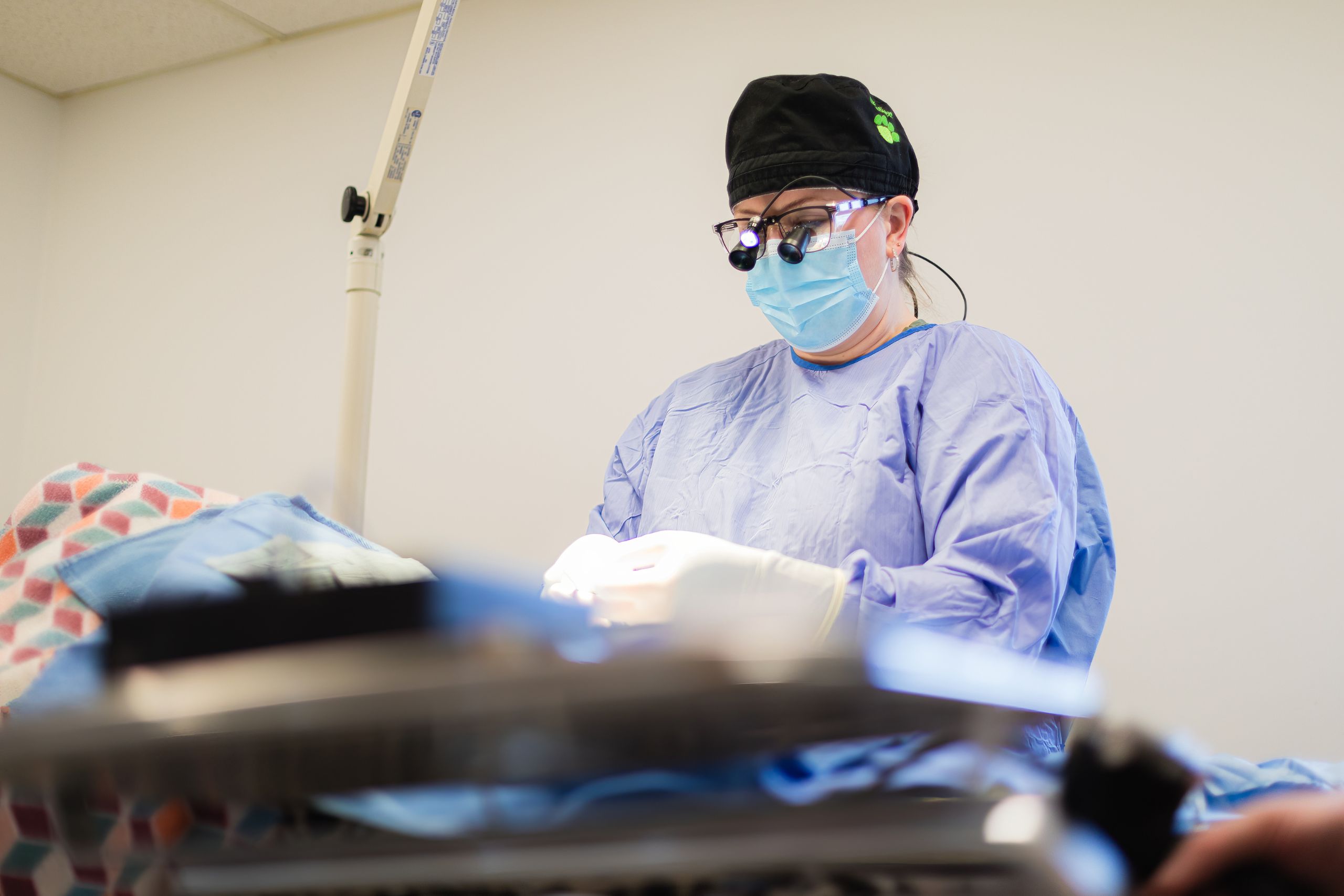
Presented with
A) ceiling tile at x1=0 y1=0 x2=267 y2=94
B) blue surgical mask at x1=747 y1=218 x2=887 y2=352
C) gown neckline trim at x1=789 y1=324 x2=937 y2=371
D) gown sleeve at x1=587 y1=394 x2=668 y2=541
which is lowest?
gown sleeve at x1=587 y1=394 x2=668 y2=541

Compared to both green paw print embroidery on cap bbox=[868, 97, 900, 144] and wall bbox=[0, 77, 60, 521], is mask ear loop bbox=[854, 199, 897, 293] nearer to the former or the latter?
green paw print embroidery on cap bbox=[868, 97, 900, 144]

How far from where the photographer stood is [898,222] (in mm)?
1404

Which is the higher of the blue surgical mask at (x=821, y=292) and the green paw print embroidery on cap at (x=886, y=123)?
the green paw print embroidery on cap at (x=886, y=123)

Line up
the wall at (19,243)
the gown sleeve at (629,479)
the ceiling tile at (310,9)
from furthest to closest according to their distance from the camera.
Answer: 1. the wall at (19,243)
2. the ceiling tile at (310,9)
3. the gown sleeve at (629,479)

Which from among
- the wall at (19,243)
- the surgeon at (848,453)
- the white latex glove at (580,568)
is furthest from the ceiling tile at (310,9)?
the white latex glove at (580,568)

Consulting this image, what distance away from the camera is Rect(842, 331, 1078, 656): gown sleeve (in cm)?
97

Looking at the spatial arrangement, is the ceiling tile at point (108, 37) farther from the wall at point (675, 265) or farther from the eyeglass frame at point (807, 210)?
the eyeglass frame at point (807, 210)

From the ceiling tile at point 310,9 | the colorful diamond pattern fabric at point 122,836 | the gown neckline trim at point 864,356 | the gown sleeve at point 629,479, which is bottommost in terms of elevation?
the colorful diamond pattern fabric at point 122,836

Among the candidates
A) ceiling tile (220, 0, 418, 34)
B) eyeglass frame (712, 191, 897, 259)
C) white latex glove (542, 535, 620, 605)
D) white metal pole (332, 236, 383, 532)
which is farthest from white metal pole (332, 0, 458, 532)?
ceiling tile (220, 0, 418, 34)

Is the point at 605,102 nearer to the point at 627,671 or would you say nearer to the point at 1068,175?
the point at 1068,175

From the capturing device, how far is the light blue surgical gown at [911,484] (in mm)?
999

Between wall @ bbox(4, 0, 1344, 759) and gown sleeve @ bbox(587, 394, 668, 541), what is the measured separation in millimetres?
713

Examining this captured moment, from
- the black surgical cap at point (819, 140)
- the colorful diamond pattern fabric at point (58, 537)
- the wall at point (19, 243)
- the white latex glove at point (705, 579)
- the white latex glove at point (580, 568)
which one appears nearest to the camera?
the colorful diamond pattern fabric at point (58, 537)

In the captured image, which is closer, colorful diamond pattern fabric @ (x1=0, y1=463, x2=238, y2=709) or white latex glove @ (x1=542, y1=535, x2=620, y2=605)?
colorful diamond pattern fabric @ (x1=0, y1=463, x2=238, y2=709)
